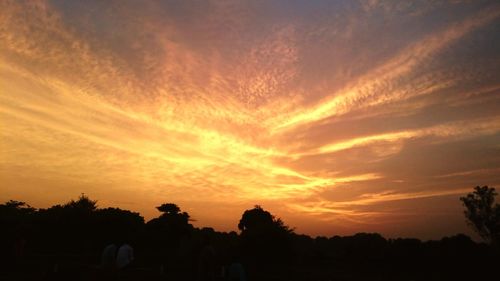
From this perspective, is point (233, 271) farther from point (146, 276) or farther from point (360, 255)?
point (360, 255)

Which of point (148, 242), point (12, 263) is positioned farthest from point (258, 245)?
point (12, 263)

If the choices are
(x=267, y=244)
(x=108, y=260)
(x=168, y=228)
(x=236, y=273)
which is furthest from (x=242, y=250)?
(x=236, y=273)

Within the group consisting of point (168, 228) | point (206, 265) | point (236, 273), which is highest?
point (168, 228)

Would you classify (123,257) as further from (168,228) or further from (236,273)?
(168,228)

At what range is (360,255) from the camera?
55.1m

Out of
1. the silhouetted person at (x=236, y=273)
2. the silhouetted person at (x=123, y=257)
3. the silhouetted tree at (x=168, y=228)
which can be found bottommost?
the silhouetted person at (x=236, y=273)

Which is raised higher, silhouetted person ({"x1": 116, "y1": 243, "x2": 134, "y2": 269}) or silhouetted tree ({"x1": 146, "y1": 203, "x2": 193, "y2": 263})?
silhouetted tree ({"x1": 146, "y1": 203, "x2": 193, "y2": 263})

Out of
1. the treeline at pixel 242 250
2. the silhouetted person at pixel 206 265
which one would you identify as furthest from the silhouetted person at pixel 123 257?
the treeline at pixel 242 250

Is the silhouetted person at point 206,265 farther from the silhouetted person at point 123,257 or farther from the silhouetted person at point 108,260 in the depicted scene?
the silhouetted person at point 108,260

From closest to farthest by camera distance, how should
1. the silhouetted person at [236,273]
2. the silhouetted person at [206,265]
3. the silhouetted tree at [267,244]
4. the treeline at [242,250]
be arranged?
1. the silhouetted person at [206,265]
2. the silhouetted person at [236,273]
3. the treeline at [242,250]
4. the silhouetted tree at [267,244]

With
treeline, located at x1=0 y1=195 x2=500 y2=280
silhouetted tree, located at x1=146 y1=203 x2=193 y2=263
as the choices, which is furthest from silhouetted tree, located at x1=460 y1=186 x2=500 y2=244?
silhouetted tree, located at x1=146 y1=203 x2=193 y2=263

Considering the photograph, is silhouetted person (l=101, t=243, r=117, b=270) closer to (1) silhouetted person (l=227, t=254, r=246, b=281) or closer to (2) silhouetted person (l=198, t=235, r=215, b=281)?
(2) silhouetted person (l=198, t=235, r=215, b=281)

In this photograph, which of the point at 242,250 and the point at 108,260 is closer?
the point at 108,260

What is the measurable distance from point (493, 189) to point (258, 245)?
28.2 metres
